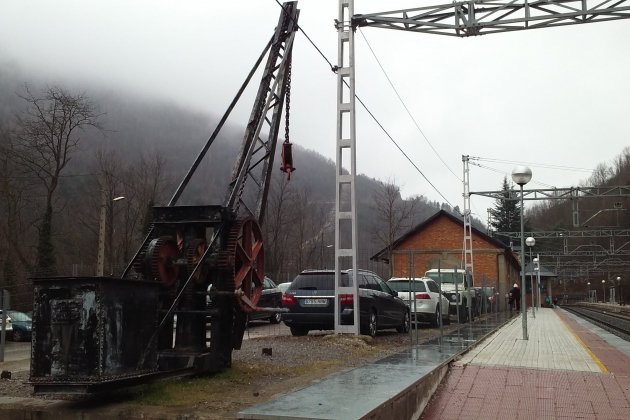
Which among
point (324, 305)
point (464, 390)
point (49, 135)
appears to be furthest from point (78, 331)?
point (49, 135)

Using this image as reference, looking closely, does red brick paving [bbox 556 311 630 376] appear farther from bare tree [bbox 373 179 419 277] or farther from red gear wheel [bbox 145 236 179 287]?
bare tree [bbox 373 179 419 277]

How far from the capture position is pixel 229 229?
278 inches

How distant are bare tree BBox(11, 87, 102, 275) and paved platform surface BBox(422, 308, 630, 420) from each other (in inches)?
1004

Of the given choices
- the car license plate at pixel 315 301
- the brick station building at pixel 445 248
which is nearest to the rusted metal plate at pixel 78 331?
the car license plate at pixel 315 301

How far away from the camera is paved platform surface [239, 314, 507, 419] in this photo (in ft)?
15.4

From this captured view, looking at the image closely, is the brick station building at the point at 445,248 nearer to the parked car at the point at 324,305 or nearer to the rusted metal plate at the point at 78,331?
the parked car at the point at 324,305

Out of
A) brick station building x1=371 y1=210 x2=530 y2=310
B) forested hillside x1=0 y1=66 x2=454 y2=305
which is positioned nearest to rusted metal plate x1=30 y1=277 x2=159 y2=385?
forested hillside x1=0 y1=66 x2=454 y2=305

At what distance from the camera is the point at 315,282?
48.3 feet

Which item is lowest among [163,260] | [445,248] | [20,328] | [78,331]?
[20,328]

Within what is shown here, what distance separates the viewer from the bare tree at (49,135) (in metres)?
31.1

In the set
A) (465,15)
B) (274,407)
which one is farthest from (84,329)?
(465,15)

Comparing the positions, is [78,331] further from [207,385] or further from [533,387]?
[533,387]

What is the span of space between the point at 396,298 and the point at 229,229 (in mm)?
10151

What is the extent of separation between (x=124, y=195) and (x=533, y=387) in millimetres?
41711
